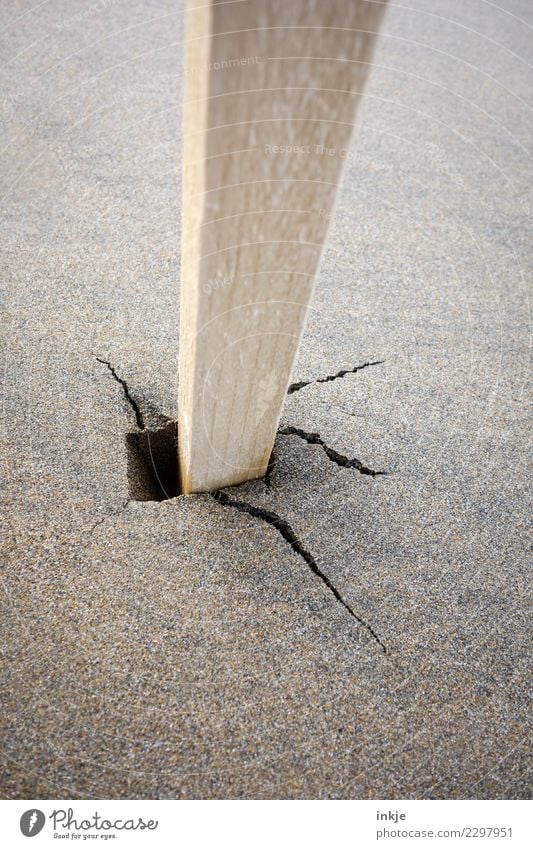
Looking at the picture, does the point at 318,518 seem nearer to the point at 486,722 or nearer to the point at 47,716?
the point at 486,722

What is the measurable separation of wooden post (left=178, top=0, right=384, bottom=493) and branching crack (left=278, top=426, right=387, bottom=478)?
0.26m

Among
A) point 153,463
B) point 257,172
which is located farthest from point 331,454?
point 257,172

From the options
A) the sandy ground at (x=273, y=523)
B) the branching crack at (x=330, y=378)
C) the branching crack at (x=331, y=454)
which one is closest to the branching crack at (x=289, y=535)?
the sandy ground at (x=273, y=523)

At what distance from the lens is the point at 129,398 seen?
43.7 inches

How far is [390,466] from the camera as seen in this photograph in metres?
1.08

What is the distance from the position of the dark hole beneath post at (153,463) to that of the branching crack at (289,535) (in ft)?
0.31

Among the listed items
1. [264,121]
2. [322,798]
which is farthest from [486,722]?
[264,121]

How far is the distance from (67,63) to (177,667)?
211 centimetres

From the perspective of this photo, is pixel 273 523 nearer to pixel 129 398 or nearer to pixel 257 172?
pixel 129 398

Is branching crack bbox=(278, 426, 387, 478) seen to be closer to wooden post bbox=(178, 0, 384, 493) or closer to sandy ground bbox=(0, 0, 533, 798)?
sandy ground bbox=(0, 0, 533, 798)

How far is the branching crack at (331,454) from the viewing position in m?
1.07

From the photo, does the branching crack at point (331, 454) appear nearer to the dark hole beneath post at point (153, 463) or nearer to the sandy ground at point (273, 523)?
the sandy ground at point (273, 523)

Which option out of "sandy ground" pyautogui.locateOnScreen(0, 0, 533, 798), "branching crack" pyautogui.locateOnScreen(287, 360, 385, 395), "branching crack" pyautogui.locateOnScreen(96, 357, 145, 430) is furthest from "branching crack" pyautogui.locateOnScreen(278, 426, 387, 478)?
"branching crack" pyautogui.locateOnScreen(96, 357, 145, 430)

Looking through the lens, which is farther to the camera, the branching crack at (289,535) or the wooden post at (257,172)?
the branching crack at (289,535)
